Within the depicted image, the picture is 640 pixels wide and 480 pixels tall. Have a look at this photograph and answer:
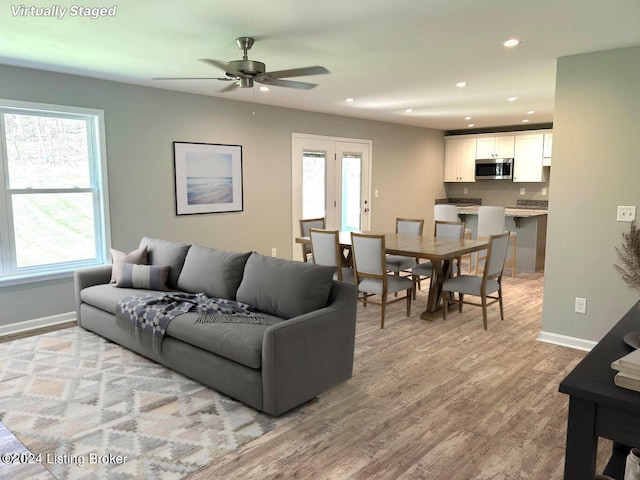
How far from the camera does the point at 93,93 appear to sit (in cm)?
473

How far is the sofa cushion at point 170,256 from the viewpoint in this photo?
4.23m

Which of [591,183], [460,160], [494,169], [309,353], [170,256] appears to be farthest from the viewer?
[460,160]

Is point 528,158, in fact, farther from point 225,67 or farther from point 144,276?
point 144,276

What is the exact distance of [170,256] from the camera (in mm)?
4277

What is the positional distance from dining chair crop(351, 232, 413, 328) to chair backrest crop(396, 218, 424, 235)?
1403 millimetres

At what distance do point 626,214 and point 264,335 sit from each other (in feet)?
9.96

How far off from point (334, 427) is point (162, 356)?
1.48 metres

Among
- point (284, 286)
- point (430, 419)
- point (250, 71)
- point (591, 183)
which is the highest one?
point (250, 71)

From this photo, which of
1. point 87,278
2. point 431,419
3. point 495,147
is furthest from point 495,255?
point 495,147

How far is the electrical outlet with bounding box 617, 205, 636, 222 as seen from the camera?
3.62 metres

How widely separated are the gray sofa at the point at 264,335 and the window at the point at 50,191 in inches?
44.5

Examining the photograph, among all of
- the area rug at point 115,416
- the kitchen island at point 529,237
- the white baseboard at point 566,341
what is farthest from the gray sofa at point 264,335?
the kitchen island at point 529,237

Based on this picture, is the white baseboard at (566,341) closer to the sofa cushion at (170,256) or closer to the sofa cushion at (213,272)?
the sofa cushion at (213,272)

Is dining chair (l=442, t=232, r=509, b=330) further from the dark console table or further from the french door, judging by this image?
the dark console table
